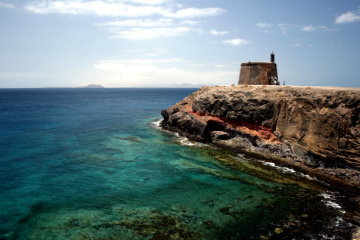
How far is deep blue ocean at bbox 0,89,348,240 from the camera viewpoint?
15.0 m

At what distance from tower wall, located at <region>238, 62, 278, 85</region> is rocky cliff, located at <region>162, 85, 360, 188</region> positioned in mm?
7086

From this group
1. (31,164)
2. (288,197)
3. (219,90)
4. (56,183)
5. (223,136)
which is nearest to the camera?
(288,197)

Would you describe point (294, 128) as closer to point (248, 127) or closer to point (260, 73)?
point (248, 127)

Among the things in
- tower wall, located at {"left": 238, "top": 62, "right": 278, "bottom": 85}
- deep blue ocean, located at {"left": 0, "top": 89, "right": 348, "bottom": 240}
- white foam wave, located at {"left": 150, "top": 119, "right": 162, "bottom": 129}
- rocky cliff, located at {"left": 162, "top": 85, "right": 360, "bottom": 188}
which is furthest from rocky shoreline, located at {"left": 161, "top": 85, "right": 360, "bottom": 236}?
white foam wave, located at {"left": 150, "top": 119, "right": 162, "bottom": 129}

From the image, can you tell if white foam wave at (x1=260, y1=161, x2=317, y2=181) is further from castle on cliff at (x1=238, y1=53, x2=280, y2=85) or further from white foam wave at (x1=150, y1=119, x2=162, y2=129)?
white foam wave at (x1=150, y1=119, x2=162, y2=129)

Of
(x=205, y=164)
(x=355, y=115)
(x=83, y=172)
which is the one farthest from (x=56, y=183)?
(x=355, y=115)

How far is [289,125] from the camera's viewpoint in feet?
90.8

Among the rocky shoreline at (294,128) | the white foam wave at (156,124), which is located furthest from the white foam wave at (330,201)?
the white foam wave at (156,124)

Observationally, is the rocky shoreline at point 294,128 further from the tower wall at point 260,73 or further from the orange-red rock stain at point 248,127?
the tower wall at point 260,73

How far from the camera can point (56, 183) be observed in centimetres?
2142

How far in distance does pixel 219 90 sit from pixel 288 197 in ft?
73.8

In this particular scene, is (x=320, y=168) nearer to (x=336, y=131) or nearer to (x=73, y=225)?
(x=336, y=131)

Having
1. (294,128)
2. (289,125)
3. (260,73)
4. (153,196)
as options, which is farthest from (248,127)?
(153,196)

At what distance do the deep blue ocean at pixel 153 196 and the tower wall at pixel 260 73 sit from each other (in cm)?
1732
